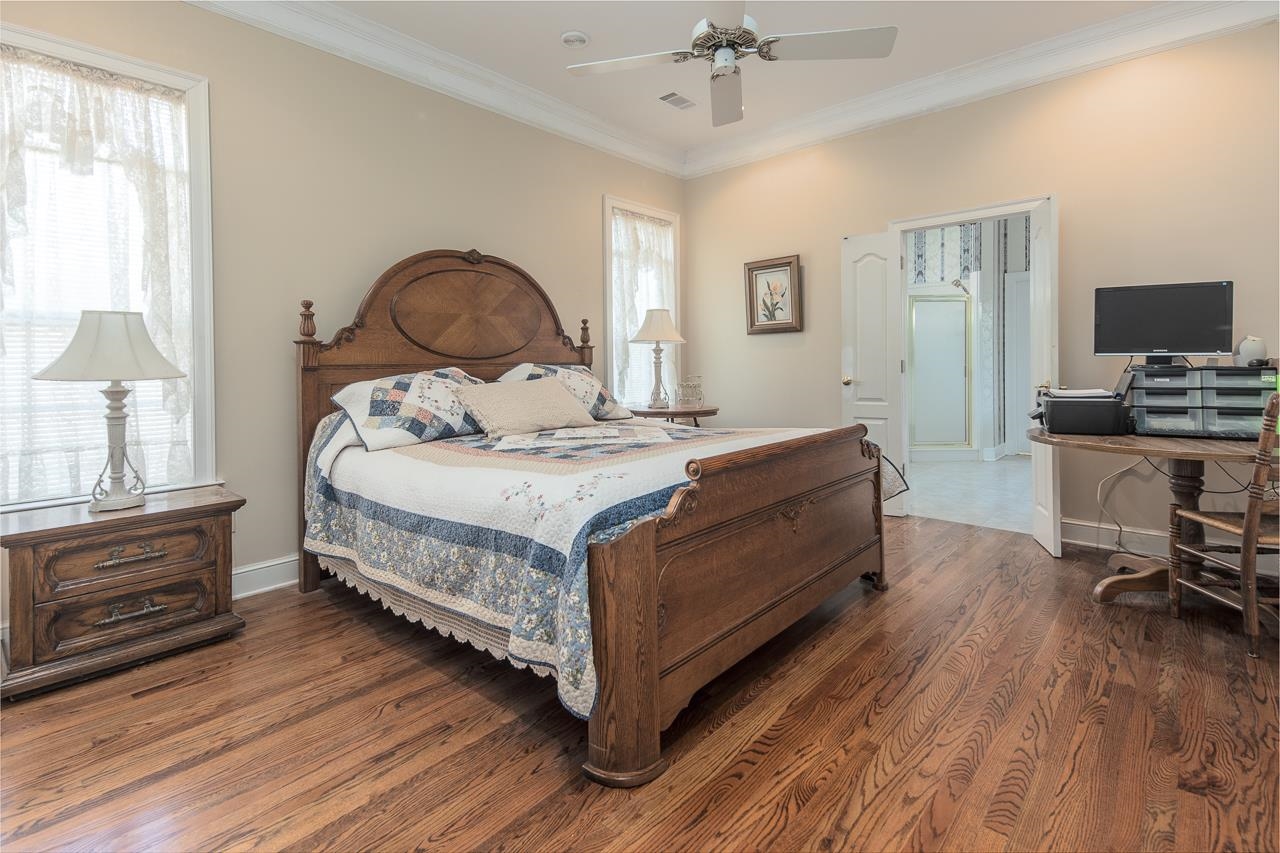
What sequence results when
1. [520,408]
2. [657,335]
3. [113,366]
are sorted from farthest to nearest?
[657,335], [520,408], [113,366]

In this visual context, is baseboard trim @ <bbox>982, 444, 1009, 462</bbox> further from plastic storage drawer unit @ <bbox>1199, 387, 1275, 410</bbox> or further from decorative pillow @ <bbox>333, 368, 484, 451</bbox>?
decorative pillow @ <bbox>333, 368, 484, 451</bbox>

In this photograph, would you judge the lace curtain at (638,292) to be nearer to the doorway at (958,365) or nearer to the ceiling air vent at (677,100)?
the ceiling air vent at (677,100)

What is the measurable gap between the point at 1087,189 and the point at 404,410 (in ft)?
13.0

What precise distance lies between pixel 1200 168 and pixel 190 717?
16.5ft

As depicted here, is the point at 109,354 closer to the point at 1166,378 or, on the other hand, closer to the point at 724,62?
the point at 724,62

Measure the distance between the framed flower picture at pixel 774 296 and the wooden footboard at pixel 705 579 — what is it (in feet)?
7.86

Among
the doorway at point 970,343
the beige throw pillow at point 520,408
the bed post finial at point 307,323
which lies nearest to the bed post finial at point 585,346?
the beige throw pillow at point 520,408

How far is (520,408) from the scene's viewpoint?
3164 mm

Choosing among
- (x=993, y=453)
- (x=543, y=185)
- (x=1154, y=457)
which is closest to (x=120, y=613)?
(x=543, y=185)

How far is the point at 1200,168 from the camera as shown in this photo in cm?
331

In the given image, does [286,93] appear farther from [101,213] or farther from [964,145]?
[964,145]

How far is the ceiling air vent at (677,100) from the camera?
4.23 m

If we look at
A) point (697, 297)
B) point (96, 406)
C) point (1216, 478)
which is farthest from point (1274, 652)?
point (96, 406)

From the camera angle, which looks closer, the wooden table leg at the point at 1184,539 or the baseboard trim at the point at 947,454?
the wooden table leg at the point at 1184,539
